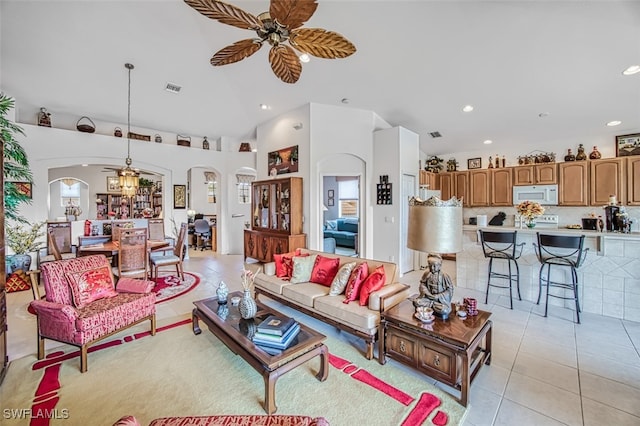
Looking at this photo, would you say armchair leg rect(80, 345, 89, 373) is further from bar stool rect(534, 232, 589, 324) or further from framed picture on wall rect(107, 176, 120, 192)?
framed picture on wall rect(107, 176, 120, 192)

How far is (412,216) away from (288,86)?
4007mm

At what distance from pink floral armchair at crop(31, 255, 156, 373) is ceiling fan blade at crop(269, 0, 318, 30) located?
2.98 meters

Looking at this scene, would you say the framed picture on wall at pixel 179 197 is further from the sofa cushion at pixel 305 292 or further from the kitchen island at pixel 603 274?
the kitchen island at pixel 603 274

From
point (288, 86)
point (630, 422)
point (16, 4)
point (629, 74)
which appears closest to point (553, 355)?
point (630, 422)

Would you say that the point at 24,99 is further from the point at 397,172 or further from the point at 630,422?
the point at 630,422

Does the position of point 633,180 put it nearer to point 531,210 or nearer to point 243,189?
point 531,210

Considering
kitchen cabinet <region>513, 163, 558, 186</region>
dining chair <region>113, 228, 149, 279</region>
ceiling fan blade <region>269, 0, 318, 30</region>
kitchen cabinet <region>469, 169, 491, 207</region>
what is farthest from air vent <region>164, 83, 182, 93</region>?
kitchen cabinet <region>513, 163, 558, 186</region>

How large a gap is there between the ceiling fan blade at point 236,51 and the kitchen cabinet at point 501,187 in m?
6.34

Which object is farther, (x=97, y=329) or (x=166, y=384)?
(x=97, y=329)

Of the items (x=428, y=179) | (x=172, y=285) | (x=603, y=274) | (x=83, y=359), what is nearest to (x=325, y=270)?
(x=83, y=359)

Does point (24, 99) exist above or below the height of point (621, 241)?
above

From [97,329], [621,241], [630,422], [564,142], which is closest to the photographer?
[630,422]

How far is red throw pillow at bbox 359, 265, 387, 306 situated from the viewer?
2.71 m

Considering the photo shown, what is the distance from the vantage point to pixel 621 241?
3.34 m
